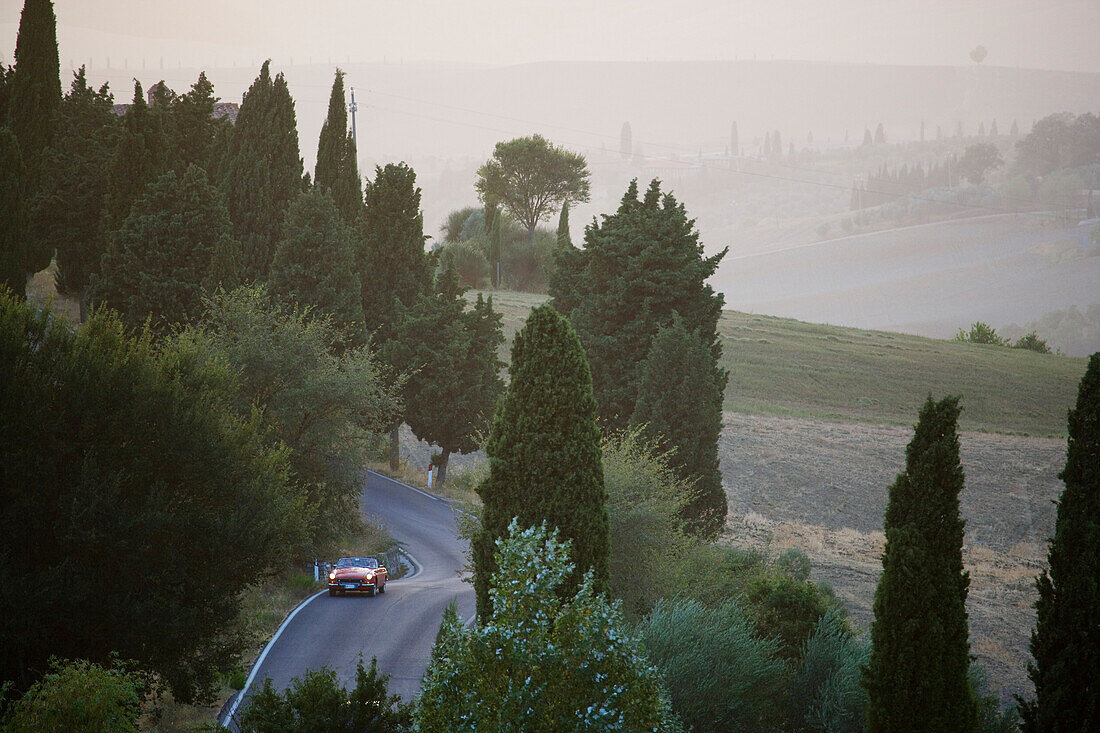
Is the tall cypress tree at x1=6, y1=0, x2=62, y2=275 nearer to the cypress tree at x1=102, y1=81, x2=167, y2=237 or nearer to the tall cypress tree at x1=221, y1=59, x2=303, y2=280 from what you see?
the cypress tree at x1=102, y1=81, x2=167, y2=237

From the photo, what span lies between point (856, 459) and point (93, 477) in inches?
1770

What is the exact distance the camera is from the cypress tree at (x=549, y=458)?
52.5 ft

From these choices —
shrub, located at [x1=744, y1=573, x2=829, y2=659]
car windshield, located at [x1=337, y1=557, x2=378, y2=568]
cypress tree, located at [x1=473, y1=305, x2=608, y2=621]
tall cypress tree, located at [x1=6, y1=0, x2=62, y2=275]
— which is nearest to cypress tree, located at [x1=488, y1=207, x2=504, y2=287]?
tall cypress tree, located at [x1=6, y1=0, x2=62, y2=275]

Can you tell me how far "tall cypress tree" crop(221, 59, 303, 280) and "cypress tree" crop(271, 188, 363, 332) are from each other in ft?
7.96

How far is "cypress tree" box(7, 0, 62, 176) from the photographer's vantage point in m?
45.5

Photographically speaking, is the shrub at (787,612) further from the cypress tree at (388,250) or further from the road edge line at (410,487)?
the cypress tree at (388,250)

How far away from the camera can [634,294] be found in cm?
3709

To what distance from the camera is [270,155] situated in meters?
45.6

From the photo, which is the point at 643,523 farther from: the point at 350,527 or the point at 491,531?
the point at 350,527

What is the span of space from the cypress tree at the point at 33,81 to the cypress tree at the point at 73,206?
6.10 ft

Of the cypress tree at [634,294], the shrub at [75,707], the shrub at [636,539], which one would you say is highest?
the cypress tree at [634,294]

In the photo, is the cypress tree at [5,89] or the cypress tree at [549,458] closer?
the cypress tree at [549,458]

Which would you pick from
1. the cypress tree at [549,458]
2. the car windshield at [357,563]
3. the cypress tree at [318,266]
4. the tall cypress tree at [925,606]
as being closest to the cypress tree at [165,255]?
the cypress tree at [318,266]

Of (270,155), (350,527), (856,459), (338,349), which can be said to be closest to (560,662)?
(350,527)
